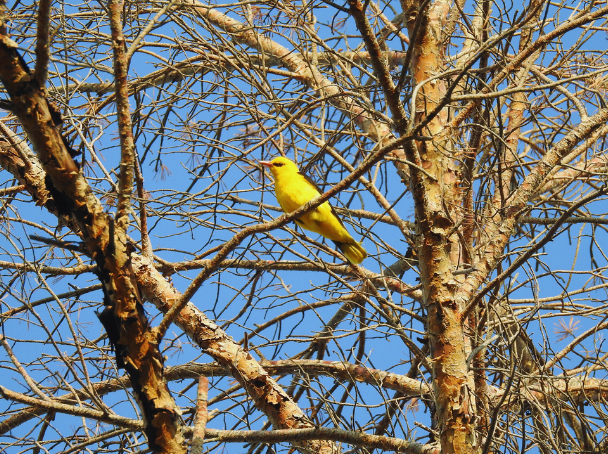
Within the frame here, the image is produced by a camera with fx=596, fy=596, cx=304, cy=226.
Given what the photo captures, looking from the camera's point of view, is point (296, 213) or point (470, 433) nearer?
point (296, 213)

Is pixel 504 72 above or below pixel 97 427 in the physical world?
above

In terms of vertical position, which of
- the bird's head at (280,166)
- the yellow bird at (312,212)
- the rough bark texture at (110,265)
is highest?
the bird's head at (280,166)

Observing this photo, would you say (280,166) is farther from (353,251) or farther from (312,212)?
(353,251)

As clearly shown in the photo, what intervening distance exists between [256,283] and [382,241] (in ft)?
5.33

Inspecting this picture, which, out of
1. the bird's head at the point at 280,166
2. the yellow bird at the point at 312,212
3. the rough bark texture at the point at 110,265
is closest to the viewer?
the rough bark texture at the point at 110,265

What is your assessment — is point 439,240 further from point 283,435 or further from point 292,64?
point 292,64

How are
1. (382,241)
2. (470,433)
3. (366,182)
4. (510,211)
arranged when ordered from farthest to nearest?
(366,182)
(510,211)
(382,241)
(470,433)

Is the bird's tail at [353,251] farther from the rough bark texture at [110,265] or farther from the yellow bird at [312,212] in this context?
the rough bark texture at [110,265]

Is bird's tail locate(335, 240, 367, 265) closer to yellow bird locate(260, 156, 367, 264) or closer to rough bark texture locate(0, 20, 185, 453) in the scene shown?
yellow bird locate(260, 156, 367, 264)

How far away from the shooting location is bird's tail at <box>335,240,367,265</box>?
5113 mm

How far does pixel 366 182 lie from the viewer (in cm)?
464

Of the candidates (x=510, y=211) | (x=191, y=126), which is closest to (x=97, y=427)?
(x=191, y=126)

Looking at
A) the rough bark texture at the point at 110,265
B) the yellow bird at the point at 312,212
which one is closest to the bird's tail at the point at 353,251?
the yellow bird at the point at 312,212

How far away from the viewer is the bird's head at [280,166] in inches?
204
